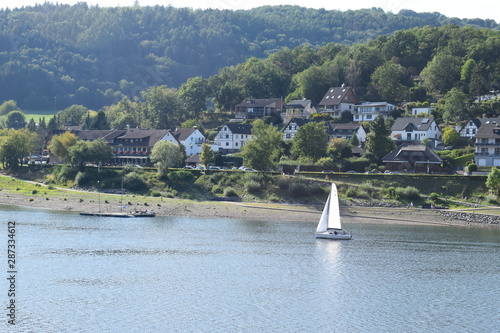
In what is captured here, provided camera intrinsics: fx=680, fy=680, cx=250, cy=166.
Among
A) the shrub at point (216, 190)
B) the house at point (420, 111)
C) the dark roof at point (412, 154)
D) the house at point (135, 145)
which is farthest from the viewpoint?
the house at point (420, 111)

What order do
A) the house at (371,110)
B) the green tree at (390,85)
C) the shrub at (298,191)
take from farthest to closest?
the green tree at (390,85) → the house at (371,110) → the shrub at (298,191)

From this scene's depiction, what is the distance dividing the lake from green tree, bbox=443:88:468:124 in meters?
47.9

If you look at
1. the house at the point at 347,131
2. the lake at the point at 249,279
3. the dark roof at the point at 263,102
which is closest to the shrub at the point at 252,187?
the lake at the point at 249,279

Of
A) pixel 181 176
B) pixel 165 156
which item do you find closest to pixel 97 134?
pixel 165 156

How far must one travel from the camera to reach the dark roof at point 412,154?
332 feet

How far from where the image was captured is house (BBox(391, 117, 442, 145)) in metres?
118

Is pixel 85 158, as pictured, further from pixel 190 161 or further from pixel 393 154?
pixel 393 154

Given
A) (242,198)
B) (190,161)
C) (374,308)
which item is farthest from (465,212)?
(190,161)

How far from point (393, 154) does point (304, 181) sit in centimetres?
1547

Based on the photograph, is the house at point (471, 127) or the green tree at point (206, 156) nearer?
the green tree at point (206, 156)

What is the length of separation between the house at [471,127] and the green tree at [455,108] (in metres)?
6.58

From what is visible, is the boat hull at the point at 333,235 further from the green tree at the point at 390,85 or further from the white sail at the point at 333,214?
the green tree at the point at 390,85

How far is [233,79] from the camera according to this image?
Result: 17950 cm

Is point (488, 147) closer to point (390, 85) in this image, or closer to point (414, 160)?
point (414, 160)
